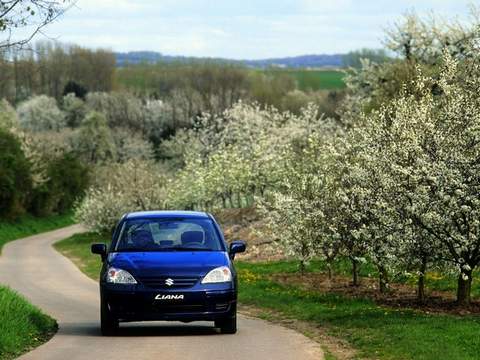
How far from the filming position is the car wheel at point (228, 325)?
669 inches

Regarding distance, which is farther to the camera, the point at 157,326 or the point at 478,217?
the point at 157,326

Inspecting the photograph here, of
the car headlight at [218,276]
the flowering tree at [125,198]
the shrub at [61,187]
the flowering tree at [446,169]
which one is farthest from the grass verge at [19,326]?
the shrub at [61,187]

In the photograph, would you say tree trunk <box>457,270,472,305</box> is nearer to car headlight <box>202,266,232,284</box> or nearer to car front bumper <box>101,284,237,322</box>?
car headlight <box>202,266,232,284</box>

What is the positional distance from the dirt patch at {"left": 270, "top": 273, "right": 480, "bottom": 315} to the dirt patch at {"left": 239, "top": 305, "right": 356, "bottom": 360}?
1.99 metres

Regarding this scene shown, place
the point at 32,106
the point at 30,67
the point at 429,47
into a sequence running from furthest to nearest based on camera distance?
1. the point at 32,106
2. the point at 429,47
3. the point at 30,67

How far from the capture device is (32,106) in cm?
13300

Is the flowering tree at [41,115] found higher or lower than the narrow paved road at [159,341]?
lower

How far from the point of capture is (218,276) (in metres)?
16.5

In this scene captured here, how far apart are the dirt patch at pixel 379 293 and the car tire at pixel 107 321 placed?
18.2ft

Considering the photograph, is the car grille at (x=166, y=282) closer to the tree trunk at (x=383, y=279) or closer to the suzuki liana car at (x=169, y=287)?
the suzuki liana car at (x=169, y=287)

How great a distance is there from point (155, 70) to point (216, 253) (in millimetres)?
161408

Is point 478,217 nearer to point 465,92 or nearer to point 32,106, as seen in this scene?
point 465,92

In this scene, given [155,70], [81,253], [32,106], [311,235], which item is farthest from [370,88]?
[155,70]

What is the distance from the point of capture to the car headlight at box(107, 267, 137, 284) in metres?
16.4
